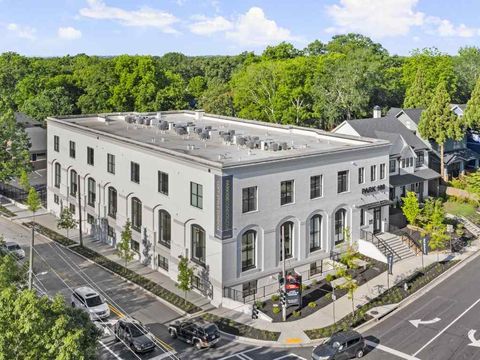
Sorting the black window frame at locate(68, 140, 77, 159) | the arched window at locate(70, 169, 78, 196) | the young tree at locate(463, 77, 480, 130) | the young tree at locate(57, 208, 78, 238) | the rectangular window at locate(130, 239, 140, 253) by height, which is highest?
the young tree at locate(463, 77, 480, 130)

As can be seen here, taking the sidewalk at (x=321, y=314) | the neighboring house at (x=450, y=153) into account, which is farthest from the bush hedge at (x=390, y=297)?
the neighboring house at (x=450, y=153)

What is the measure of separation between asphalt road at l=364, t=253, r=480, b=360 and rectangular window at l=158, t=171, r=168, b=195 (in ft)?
Answer: 65.1

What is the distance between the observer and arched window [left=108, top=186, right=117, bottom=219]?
5266 cm

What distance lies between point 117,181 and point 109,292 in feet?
41.7

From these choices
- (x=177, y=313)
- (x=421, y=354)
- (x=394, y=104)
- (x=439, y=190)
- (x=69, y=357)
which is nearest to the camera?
(x=69, y=357)

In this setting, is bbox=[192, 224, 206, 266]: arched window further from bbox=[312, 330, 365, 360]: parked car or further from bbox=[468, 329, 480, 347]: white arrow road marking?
bbox=[468, 329, 480, 347]: white arrow road marking

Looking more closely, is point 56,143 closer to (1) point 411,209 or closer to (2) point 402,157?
(1) point 411,209

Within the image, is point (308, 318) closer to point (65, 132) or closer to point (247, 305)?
point (247, 305)

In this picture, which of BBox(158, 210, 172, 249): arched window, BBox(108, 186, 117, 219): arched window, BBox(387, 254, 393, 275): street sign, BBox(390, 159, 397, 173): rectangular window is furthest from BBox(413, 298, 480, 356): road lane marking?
BBox(108, 186, 117, 219): arched window

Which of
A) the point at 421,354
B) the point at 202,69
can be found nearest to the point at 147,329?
the point at 421,354

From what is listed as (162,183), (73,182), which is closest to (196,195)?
(162,183)

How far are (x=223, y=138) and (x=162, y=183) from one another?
9.56 m

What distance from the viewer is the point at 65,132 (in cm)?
6084

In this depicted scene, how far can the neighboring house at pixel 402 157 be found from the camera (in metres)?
61.0
